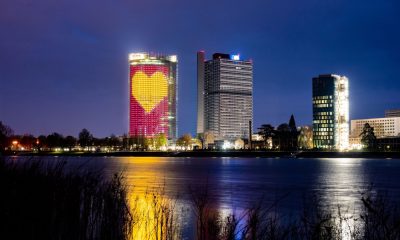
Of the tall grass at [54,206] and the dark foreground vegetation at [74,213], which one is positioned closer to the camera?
the dark foreground vegetation at [74,213]

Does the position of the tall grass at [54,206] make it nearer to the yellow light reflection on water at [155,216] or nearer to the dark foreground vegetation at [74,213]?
the dark foreground vegetation at [74,213]

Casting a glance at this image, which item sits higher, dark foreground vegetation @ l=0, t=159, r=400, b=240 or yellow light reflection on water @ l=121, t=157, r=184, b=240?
dark foreground vegetation @ l=0, t=159, r=400, b=240

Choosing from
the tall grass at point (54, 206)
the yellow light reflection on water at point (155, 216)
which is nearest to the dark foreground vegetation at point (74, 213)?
the tall grass at point (54, 206)

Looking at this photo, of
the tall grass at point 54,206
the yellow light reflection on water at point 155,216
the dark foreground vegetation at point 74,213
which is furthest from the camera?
the yellow light reflection on water at point 155,216

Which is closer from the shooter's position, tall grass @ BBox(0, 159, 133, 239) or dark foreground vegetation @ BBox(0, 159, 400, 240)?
dark foreground vegetation @ BBox(0, 159, 400, 240)

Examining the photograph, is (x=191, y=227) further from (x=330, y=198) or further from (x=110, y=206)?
(x=330, y=198)

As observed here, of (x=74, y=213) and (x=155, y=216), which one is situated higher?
(x=74, y=213)

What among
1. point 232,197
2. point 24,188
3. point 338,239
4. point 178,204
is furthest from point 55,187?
point 232,197

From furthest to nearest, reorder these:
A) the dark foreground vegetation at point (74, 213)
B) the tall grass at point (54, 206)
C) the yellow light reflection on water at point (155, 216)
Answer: the yellow light reflection on water at point (155, 216) < the tall grass at point (54, 206) < the dark foreground vegetation at point (74, 213)

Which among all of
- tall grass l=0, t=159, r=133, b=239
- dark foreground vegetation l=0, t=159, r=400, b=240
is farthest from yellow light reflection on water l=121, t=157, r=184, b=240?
tall grass l=0, t=159, r=133, b=239

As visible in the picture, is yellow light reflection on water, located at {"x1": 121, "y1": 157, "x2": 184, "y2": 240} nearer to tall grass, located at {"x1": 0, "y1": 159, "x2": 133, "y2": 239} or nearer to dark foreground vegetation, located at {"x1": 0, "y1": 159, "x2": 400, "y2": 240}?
dark foreground vegetation, located at {"x1": 0, "y1": 159, "x2": 400, "y2": 240}

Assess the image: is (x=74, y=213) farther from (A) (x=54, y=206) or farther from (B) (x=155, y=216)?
(B) (x=155, y=216)

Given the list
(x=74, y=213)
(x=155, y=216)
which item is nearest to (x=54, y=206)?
(x=74, y=213)

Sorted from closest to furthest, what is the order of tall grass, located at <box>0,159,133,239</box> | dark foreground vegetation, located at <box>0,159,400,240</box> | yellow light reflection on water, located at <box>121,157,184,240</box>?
dark foreground vegetation, located at <box>0,159,400,240</box> → tall grass, located at <box>0,159,133,239</box> → yellow light reflection on water, located at <box>121,157,184,240</box>
